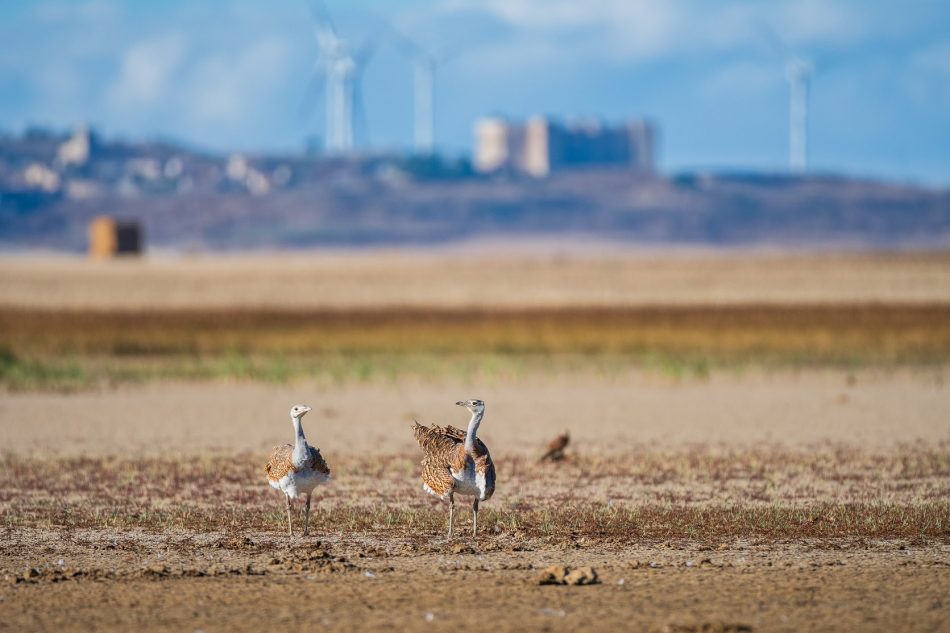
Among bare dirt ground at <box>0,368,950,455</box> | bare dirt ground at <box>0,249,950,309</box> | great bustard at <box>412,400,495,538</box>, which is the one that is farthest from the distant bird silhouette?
bare dirt ground at <box>0,249,950,309</box>

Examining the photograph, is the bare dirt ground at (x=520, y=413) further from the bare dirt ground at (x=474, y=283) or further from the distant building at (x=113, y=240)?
the distant building at (x=113, y=240)

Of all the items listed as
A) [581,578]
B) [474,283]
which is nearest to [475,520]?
[581,578]

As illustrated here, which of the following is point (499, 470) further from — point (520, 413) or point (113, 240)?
point (113, 240)

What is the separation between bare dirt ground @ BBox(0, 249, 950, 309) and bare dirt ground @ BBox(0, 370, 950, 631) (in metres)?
31.4

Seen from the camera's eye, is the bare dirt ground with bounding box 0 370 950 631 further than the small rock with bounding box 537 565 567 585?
No

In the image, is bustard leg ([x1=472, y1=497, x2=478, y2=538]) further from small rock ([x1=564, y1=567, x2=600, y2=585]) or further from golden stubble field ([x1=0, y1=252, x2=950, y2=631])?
small rock ([x1=564, y1=567, x2=600, y2=585])

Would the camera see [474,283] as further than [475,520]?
Yes

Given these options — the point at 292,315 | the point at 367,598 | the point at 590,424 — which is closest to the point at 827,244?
the point at 292,315

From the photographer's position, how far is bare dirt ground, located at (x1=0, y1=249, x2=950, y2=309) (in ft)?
188

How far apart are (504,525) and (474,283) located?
182ft

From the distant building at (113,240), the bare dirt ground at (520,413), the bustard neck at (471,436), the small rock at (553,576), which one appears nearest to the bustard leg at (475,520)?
the bustard neck at (471,436)

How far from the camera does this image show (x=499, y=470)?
17.8 meters

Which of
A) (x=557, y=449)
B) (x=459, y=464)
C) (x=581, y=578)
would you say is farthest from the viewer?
(x=557, y=449)

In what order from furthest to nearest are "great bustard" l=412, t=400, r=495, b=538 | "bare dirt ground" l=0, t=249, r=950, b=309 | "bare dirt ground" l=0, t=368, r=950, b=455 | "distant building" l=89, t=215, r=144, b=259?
"distant building" l=89, t=215, r=144, b=259 < "bare dirt ground" l=0, t=249, r=950, b=309 < "bare dirt ground" l=0, t=368, r=950, b=455 < "great bustard" l=412, t=400, r=495, b=538
